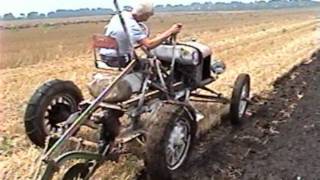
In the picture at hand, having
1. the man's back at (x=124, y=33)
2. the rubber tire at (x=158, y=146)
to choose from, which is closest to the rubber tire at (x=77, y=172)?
the rubber tire at (x=158, y=146)

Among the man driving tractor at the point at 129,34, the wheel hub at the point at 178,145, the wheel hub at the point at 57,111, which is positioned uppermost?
the man driving tractor at the point at 129,34

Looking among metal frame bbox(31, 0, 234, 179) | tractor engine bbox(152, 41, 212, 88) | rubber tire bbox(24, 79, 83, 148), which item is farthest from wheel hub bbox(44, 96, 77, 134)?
tractor engine bbox(152, 41, 212, 88)

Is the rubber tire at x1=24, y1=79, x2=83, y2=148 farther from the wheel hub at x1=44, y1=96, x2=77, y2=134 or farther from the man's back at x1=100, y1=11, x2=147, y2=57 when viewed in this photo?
the man's back at x1=100, y1=11, x2=147, y2=57

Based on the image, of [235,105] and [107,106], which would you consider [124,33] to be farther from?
[235,105]

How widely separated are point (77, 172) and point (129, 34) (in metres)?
1.52

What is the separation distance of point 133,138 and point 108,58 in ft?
3.37

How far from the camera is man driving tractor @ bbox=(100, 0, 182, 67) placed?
554 cm

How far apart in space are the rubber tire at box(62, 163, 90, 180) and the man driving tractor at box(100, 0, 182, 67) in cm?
139

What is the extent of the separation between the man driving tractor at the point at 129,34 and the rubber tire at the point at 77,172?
1389mm

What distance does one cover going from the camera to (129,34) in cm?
548

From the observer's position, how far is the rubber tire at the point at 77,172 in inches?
179

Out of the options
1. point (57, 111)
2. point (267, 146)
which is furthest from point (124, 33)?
point (267, 146)

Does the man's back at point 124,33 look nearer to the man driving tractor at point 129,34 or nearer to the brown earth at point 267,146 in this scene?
the man driving tractor at point 129,34

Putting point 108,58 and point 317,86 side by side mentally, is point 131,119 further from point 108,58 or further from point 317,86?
point 317,86
